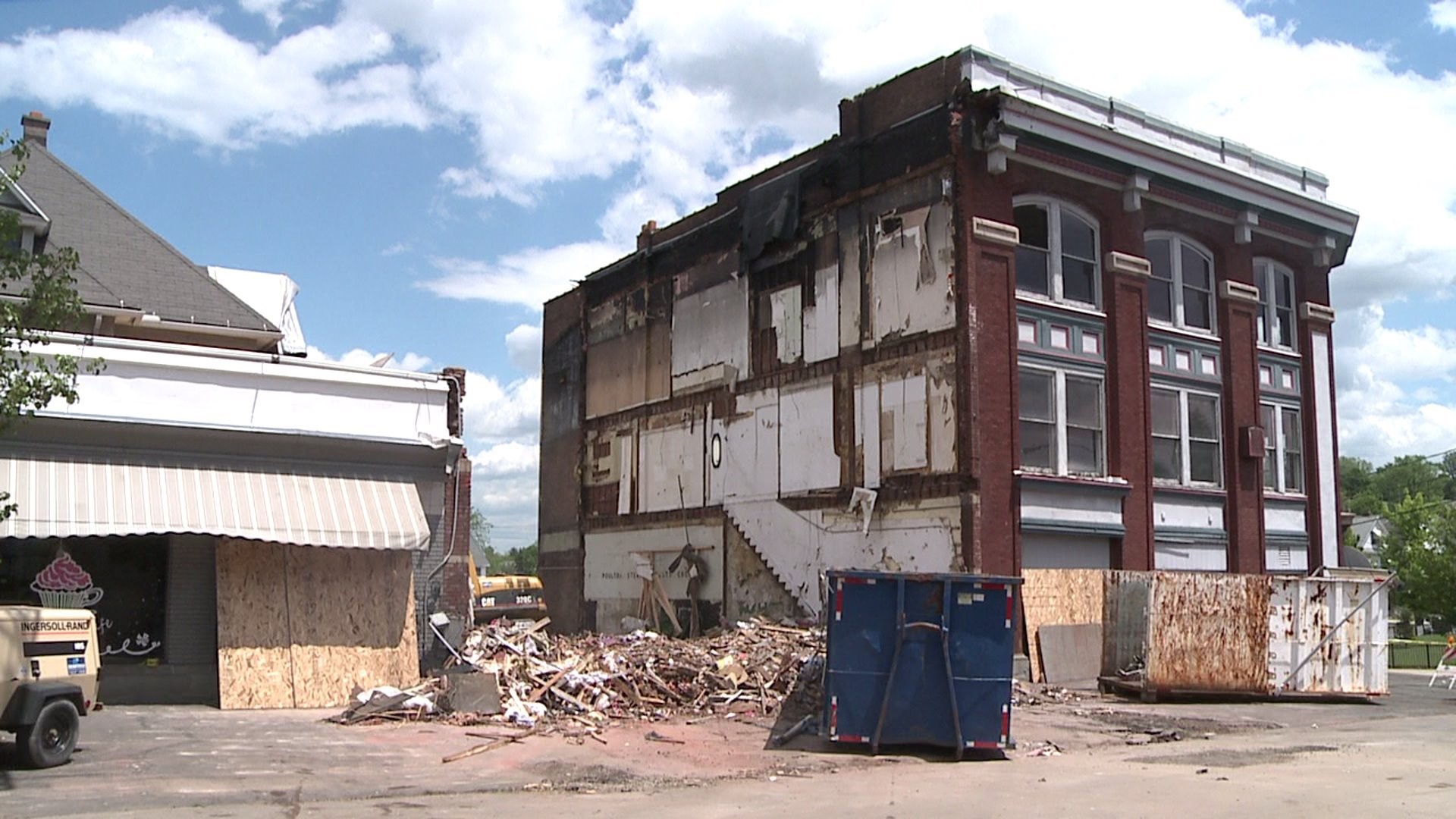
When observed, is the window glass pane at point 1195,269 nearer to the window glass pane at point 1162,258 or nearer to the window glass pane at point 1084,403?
the window glass pane at point 1162,258

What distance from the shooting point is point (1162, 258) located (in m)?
28.2

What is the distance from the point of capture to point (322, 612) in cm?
1969

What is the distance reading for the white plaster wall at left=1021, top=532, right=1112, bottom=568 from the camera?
2462cm

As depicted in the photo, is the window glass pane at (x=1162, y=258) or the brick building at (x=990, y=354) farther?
the window glass pane at (x=1162, y=258)

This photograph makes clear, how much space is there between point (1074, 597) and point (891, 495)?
4.02 metres

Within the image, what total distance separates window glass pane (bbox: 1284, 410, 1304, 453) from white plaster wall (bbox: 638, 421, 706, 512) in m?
13.9

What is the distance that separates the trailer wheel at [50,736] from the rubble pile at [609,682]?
414 centimetres

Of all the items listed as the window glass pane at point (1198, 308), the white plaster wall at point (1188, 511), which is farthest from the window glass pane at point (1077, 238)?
the white plaster wall at point (1188, 511)

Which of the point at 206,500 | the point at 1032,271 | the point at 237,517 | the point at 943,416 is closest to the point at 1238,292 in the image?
the point at 1032,271

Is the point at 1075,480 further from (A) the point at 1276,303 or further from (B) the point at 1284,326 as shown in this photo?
(B) the point at 1284,326

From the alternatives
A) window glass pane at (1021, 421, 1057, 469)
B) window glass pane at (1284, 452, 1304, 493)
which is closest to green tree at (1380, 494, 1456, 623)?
window glass pane at (1284, 452, 1304, 493)

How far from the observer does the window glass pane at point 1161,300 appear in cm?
2794

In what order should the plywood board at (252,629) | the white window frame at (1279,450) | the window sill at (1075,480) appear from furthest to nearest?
1. the white window frame at (1279,450)
2. the window sill at (1075,480)
3. the plywood board at (252,629)

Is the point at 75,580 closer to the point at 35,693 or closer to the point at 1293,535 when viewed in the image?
the point at 35,693
